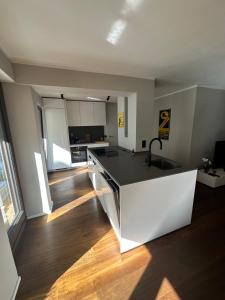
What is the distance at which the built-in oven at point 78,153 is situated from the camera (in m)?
4.34

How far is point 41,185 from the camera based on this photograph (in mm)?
2113

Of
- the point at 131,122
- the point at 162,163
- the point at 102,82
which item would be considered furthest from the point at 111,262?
the point at 102,82

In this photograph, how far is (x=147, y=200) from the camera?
4.74 ft

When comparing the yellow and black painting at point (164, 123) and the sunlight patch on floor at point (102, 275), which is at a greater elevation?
the yellow and black painting at point (164, 123)

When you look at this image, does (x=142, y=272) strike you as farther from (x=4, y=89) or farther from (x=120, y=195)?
(x=4, y=89)

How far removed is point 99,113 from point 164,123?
2205 mm

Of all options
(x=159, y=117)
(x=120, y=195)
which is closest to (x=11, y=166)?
(x=120, y=195)

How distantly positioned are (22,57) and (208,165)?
4035 millimetres

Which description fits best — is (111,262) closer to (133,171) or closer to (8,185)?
(133,171)

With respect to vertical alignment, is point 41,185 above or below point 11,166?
below

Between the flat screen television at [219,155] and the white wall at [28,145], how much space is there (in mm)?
3806

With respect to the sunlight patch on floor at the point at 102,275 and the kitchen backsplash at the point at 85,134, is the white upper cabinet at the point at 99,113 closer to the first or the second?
the kitchen backsplash at the point at 85,134

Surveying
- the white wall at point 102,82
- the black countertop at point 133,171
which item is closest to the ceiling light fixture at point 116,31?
the white wall at point 102,82

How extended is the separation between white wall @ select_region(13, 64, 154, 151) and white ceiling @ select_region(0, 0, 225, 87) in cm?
10
